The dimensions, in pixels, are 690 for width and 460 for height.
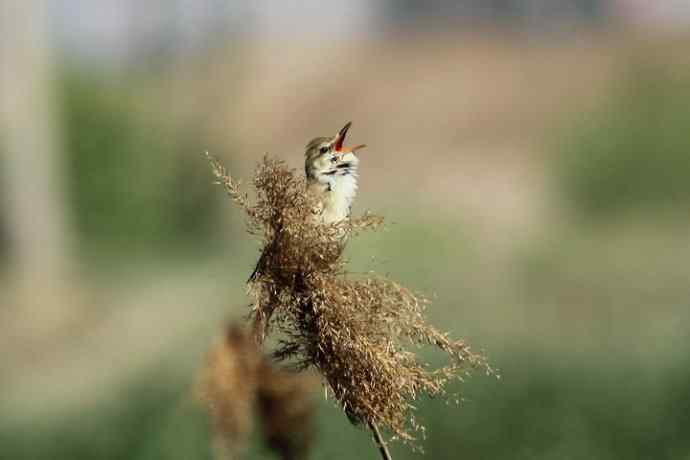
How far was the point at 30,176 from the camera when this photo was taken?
18609 mm

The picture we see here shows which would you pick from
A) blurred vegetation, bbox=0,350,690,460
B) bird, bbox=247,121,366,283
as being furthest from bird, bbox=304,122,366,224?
blurred vegetation, bbox=0,350,690,460

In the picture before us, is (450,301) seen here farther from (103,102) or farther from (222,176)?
(103,102)

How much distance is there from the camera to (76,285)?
20.1 metres

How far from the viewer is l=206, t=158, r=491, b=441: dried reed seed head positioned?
262cm

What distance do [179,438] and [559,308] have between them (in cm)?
511

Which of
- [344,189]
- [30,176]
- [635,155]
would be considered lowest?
[344,189]

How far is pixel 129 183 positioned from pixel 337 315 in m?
19.7

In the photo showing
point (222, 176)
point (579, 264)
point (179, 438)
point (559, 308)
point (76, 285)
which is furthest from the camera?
point (76, 285)

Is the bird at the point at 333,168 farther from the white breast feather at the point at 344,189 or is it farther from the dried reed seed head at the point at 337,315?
the dried reed seed head at the point at 337,315

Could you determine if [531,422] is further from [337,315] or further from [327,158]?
[337,315]

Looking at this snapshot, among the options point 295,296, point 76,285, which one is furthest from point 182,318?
point 295,296

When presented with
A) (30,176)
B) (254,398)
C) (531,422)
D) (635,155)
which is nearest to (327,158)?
(254,398)

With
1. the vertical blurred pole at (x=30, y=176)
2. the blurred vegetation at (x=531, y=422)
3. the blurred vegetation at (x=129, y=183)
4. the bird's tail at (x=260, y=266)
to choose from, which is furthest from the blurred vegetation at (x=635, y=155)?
the bird's tail at (x=260, y=266)

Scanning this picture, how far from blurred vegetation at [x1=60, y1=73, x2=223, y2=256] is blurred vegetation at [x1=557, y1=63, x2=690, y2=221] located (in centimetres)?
558
